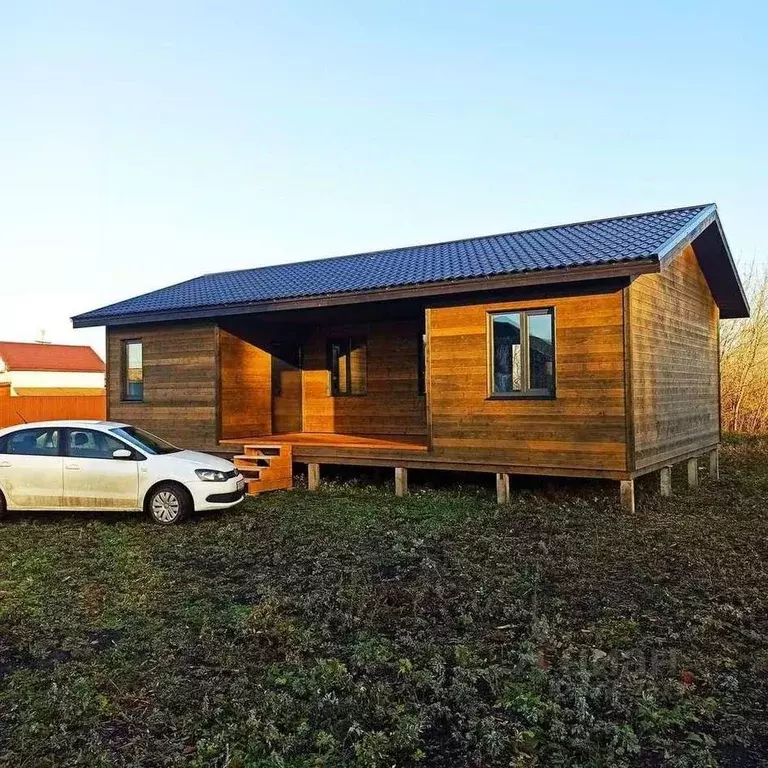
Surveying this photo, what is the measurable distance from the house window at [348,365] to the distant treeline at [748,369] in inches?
588

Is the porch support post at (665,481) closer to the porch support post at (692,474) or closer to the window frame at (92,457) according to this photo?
the porch support post at (692,474)

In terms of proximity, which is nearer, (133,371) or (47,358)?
(133,371)

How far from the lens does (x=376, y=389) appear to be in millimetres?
15438

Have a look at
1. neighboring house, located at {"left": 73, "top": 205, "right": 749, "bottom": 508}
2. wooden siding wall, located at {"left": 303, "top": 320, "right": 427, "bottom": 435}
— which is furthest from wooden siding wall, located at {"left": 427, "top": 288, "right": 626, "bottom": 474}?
wooden siding wall, located at {"left": 303, "top": 320, "right": 427, "bottom": 435}

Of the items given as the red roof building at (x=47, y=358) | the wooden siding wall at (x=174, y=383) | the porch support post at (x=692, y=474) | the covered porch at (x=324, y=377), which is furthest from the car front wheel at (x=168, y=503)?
the red roof building at (x=47, y=358)

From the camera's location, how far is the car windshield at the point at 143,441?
405 inches

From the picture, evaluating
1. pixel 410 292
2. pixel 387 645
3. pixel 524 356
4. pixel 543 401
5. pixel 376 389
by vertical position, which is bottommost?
pixel 387 645

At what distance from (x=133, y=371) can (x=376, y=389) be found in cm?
551

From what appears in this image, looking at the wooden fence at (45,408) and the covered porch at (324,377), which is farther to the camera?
the wooden fence at (45,408)

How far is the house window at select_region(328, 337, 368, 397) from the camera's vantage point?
51.5ft

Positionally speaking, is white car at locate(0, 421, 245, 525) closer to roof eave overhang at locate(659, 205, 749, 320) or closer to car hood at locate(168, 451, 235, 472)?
car hood at locate(168, 451, 235, 472)

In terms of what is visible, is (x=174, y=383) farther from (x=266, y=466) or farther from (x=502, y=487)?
(x=502, y=487)

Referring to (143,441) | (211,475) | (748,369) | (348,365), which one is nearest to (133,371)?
(348,365)

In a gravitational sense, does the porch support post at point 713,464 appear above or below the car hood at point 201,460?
below
